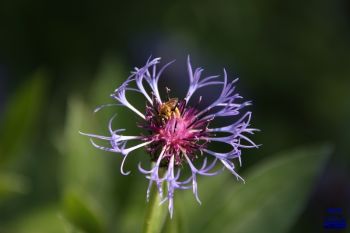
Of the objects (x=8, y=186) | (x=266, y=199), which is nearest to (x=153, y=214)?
(x=266, y=199)

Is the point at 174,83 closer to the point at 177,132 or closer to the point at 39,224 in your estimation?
the point at 39,224

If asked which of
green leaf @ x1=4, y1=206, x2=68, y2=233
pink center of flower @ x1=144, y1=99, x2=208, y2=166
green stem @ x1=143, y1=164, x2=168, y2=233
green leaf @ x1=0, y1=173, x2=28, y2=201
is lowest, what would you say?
green leaf @ x1=4, y1=206, x2=68, y2=233

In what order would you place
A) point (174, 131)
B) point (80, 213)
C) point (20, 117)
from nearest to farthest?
point (174, 131) → point (80, 213) → point (20, 117)

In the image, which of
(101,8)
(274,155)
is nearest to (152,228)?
(274,155)

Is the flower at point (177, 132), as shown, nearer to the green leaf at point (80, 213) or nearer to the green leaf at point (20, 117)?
the green leaf at point (80, 213)

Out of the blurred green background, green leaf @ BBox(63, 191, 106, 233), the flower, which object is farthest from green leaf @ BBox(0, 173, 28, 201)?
the flower

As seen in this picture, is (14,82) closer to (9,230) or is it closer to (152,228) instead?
(9,230)

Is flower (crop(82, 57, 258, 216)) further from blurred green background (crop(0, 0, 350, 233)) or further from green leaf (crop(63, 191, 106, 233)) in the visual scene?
blurred green background (crop(0, 0, 350, 233))
